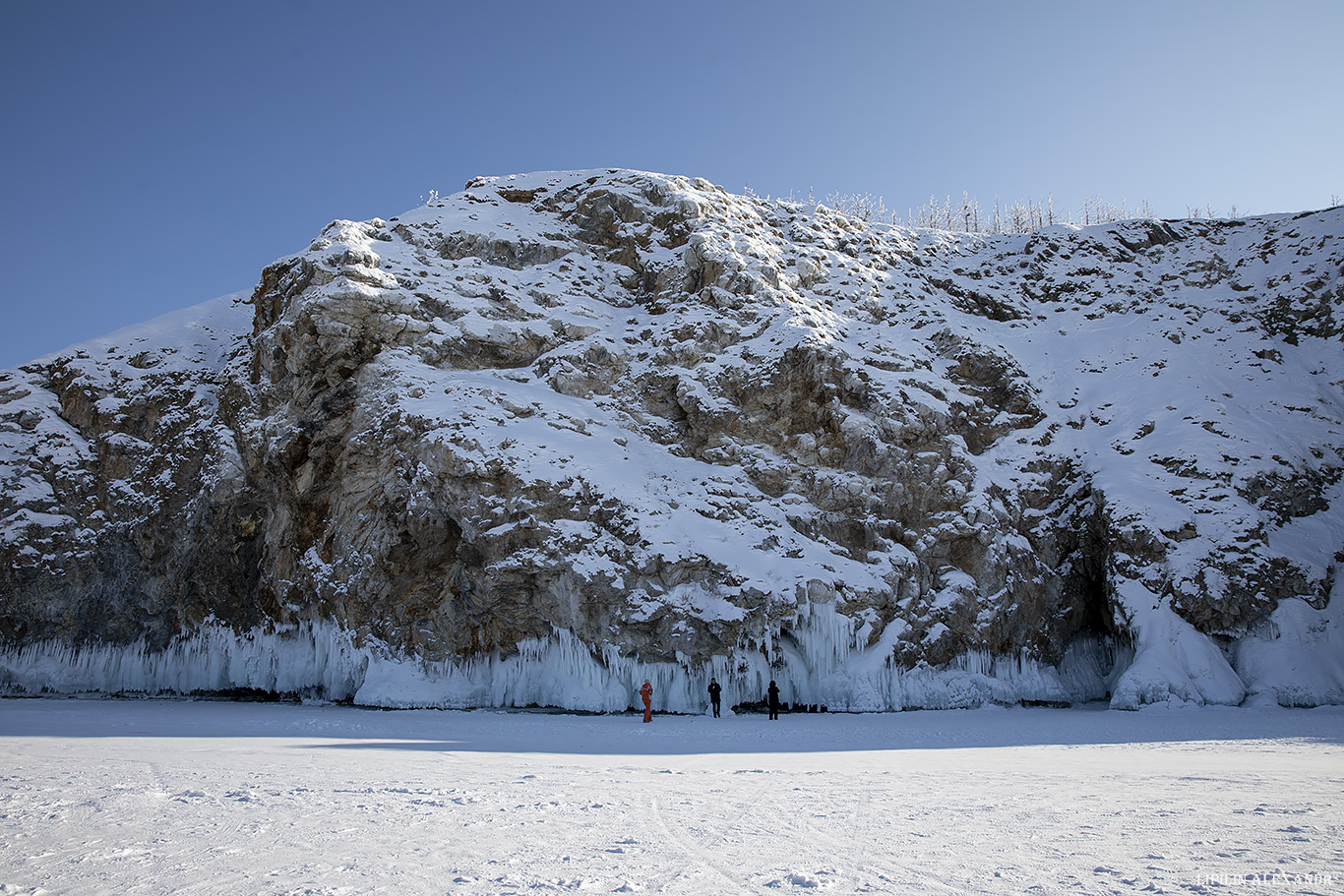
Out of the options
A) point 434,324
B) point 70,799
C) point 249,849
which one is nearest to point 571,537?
point 434,324

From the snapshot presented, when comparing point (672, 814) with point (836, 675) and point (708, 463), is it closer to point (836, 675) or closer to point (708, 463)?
point (836, 675)

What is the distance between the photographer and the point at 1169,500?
21.7 metres

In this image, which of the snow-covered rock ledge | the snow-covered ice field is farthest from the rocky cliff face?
the snow-covered ice field

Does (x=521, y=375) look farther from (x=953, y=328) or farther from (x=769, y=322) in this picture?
(x=953, y=328)

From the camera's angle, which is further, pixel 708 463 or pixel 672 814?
pixel 708 463

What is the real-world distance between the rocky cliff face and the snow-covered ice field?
7.83m

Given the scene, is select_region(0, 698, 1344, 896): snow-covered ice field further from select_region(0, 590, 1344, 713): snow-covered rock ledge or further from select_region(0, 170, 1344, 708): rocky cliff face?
select_region(0, 170, 1344, 708): rocky cliff face

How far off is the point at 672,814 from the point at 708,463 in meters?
18.5

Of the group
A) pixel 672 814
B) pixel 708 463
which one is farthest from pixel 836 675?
pixel 672 814

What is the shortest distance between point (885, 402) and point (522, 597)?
12931 millimetres

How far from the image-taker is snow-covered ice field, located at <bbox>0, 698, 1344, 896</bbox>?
4449mm

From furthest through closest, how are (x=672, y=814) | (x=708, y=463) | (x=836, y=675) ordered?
1. (x=708, y=463)
2. (x=836, y=675)
3. (x=672, y=814)

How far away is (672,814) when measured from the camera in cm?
633

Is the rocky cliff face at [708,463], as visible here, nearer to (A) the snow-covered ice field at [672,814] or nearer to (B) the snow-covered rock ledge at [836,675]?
(B) the snow-covered rock ledge at [836,675]
